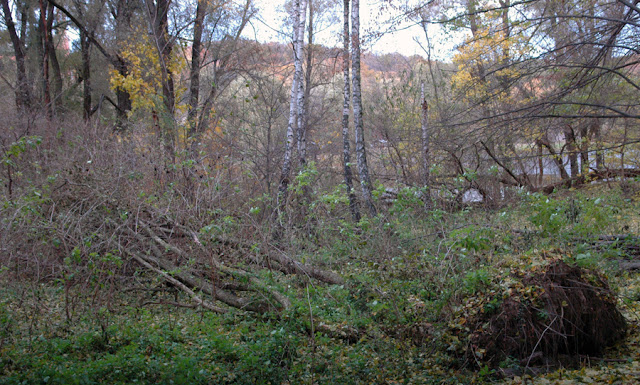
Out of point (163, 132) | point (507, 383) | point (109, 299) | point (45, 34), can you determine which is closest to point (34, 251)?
point (109, 299)

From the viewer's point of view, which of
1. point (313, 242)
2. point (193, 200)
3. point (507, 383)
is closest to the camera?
point (507, 383)

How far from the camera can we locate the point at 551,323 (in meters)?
4.61

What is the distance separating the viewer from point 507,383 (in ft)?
13.9

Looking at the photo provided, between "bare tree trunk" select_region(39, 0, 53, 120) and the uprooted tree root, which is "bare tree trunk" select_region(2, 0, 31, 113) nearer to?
"bare tree trunk" select_region(39, 0, 53, 120)

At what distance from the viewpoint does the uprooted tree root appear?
4.68 m

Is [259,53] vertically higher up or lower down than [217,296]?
higher up

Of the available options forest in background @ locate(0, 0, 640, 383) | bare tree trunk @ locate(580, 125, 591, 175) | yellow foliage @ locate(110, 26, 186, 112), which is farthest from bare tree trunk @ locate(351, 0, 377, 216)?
bare tree trunk @ locate(580, 125, 591, 175)

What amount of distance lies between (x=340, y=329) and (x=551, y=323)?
221cm

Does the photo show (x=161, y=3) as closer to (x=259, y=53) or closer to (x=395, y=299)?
(x=259, y=53)

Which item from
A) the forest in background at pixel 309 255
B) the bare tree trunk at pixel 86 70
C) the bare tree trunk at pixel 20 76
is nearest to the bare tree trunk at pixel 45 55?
the bare tree trunk at pixel 20 76

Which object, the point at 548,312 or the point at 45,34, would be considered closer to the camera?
the point at 548,312

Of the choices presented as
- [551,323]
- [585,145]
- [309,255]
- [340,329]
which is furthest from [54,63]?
[551,323]

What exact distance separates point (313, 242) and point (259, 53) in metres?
7.59

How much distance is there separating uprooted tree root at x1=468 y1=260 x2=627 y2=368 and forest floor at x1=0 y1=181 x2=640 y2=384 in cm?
8
